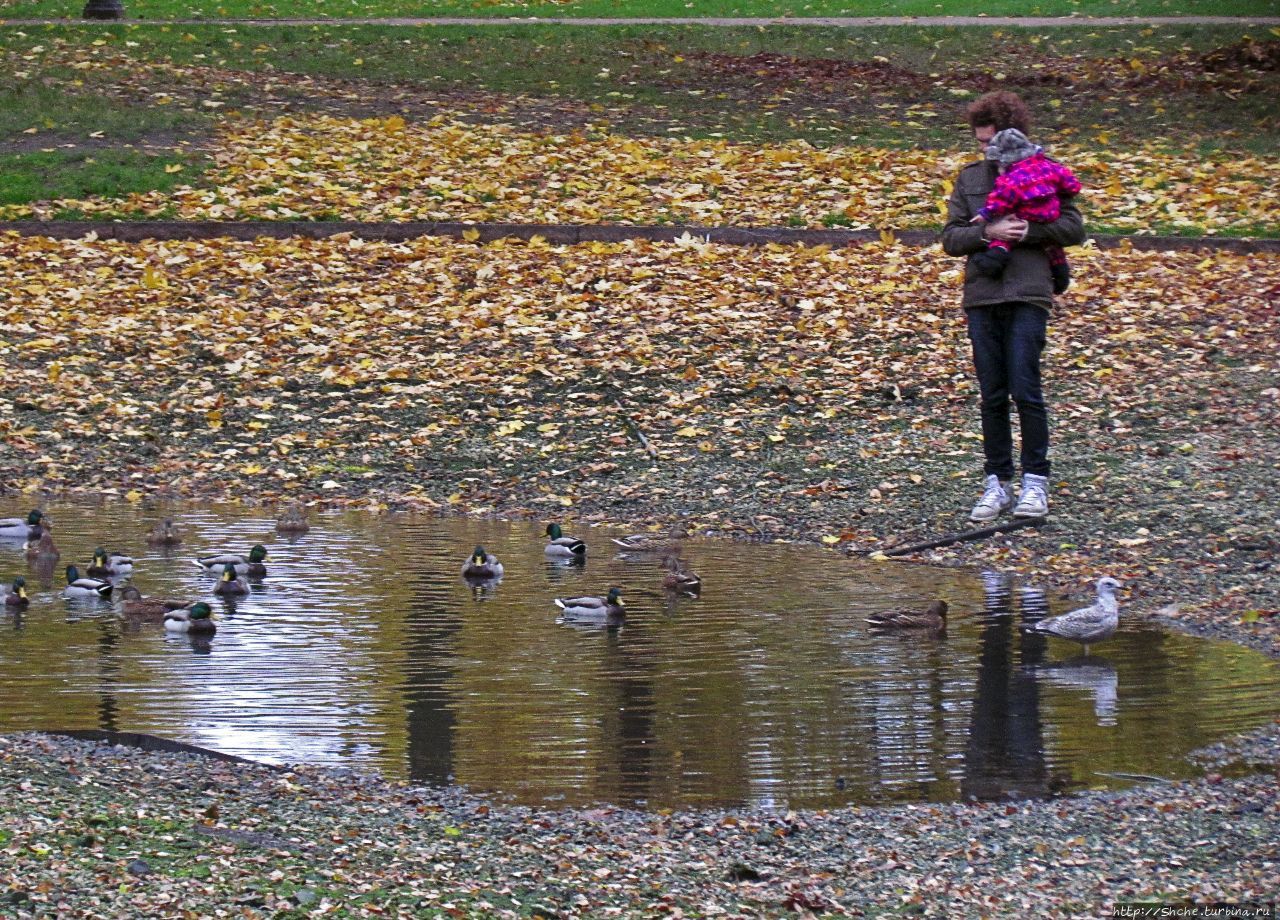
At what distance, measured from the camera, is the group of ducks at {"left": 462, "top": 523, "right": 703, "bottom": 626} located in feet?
31.2

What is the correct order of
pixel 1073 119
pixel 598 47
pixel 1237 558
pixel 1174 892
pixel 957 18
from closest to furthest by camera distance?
pixel 1174 892 < pixel 1237 558 < pixel 1073 119 < pixel 598 47 < pixel 957 18

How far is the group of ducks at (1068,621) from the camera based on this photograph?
28.7ft

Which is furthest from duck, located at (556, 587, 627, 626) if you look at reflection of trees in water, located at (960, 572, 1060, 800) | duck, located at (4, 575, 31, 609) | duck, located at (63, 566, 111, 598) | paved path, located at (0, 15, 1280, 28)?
paved path, located at (0, 15, 1280, 28)

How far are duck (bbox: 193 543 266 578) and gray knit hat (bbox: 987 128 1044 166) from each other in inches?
185

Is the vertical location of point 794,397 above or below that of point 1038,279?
below

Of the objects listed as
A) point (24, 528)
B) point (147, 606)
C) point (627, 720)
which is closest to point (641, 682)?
point (627, 720)

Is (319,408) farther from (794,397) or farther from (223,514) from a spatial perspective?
(794,397)

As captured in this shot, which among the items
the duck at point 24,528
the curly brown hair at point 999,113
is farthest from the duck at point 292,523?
the curly brown hair at point 999,113

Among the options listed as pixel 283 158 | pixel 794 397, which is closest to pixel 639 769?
pixel 794 397

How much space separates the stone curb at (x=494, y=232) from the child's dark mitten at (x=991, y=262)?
6986 millimetres

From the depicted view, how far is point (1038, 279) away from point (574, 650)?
149 inches

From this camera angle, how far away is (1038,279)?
10.8 m

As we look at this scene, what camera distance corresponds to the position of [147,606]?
960cm

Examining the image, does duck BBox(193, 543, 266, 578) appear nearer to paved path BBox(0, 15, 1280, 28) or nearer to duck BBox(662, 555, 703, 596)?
duck BBox(662, 555, 703, 596)
